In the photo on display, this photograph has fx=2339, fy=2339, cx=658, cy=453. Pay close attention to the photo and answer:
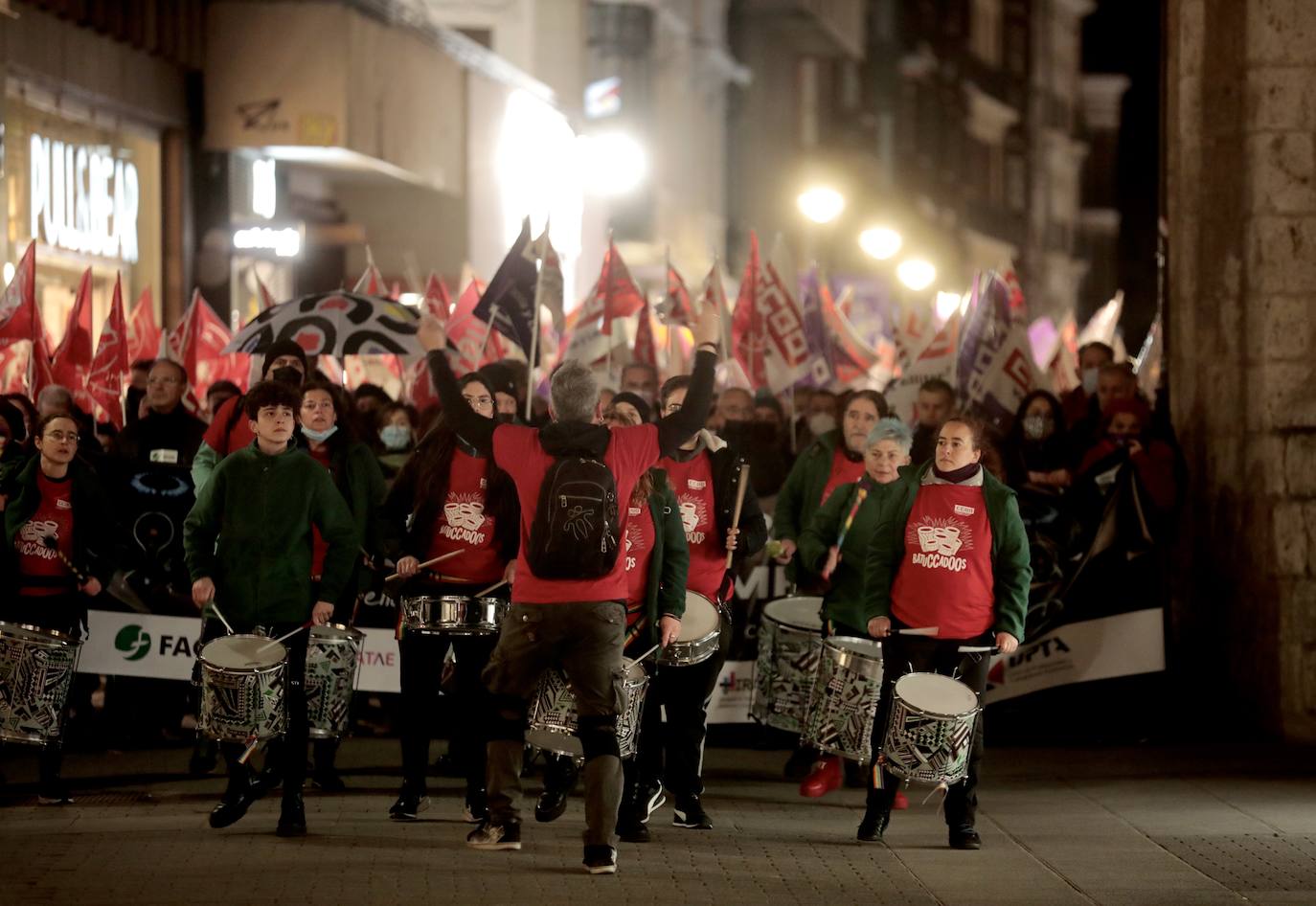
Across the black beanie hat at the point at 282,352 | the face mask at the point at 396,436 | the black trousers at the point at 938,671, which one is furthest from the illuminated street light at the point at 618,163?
the black trousers at the point at 938,671

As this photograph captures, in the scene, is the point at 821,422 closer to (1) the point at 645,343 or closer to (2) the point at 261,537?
(1) the point at 645,343

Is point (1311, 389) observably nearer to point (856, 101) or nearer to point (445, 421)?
point (445, 421)

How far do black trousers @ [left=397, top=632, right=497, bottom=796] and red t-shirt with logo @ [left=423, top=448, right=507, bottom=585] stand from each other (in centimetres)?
29

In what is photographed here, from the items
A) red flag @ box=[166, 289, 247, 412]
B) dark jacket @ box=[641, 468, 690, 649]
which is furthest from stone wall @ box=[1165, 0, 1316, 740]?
red flag @ box=[166, 289, 247, 412]

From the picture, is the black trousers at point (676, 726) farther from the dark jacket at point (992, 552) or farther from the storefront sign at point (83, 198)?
the storefront sign at point (83, 198)

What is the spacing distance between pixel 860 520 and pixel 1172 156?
13.3 ft

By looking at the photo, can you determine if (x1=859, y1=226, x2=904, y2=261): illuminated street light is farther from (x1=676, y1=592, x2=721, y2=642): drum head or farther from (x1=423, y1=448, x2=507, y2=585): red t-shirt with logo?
(x1=423, y1=448, x2=507, y2=585): red t-shirt with logo

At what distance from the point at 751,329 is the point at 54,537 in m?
7.66

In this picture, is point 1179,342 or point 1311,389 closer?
point 1311,389

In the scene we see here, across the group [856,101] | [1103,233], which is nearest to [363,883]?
[856,101]

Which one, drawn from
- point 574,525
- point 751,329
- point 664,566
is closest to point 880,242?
point 751,329

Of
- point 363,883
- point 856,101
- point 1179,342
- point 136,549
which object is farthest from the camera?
point 856,101

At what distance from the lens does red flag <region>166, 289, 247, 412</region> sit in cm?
1698

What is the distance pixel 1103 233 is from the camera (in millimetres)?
92875
